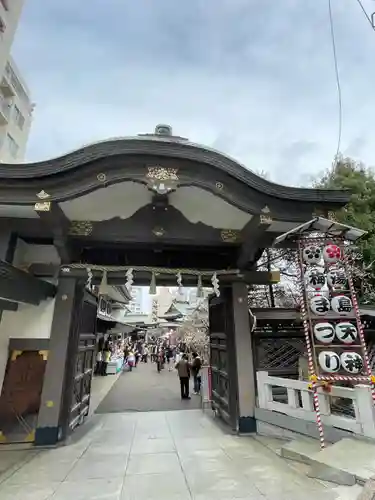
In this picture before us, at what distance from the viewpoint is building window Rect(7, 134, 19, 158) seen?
23.7 m

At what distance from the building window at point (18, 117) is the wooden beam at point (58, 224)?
24.2 metres

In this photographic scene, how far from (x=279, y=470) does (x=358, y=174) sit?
11.2 m

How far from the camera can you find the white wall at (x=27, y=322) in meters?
5.64

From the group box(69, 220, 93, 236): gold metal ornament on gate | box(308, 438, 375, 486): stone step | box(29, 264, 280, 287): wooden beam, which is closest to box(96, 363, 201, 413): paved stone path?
box(29, 264, 280, 287): wooden beam

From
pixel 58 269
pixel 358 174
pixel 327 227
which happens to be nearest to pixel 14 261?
pixel 58 269

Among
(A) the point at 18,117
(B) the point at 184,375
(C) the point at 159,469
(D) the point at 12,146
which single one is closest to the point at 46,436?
(C) the point at 159,469

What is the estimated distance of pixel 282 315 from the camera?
633cm

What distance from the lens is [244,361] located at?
6.05 metres

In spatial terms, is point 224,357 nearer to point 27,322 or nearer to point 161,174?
point 27,322

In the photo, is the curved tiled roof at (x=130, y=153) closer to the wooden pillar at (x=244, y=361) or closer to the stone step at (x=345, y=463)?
the wooden pillar at (x=244, y=361)

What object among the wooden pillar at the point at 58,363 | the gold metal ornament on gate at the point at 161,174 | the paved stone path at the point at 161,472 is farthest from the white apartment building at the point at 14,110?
the paved stone path at the point at 161,472

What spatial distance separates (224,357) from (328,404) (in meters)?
2.58

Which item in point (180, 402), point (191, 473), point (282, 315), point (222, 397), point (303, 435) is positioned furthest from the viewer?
point (180, 402)

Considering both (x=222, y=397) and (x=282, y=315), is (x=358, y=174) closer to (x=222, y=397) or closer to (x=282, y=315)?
(x=282, y=315)
